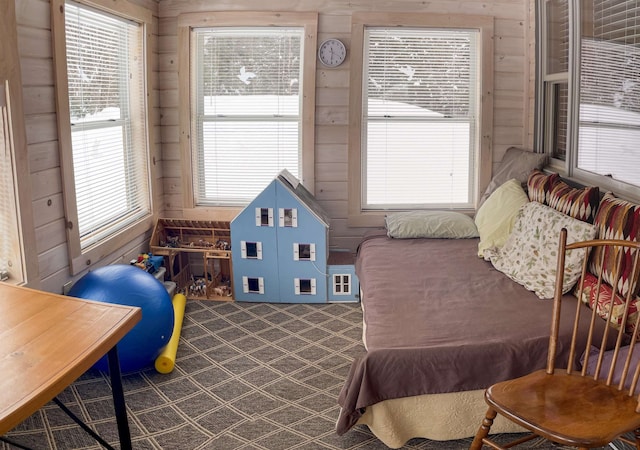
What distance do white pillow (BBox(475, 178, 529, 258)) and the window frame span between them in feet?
1.96

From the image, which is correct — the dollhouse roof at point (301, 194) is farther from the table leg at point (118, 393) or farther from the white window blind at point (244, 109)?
the table leg at point (118, 393)

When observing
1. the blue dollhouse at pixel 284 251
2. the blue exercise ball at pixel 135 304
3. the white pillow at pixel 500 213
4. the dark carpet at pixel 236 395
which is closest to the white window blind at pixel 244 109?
the blue dollhouse at pixel 284 251

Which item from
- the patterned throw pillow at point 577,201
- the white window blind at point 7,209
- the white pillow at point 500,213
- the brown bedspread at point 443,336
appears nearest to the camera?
the brown bedspread at point 443,336

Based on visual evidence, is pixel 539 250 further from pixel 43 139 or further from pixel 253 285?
pixel 43 139

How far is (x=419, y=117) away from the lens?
480 centimetres

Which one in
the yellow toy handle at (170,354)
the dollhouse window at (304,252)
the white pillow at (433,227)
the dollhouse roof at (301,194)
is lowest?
the yellow toy handle at (170,354)

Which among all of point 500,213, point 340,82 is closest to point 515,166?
point 500,213

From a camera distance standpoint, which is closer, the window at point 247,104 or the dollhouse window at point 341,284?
the dollhouse window at point 341,284

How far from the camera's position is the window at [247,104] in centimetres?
466

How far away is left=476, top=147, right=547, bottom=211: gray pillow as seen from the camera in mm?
4289

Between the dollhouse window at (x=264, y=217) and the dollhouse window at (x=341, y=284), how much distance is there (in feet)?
1.88

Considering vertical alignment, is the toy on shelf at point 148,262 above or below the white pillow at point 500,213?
below

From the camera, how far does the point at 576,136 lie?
395 centimetres

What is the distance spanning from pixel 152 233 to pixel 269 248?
921 mm
